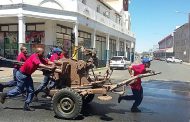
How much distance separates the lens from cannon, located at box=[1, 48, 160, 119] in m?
8.45

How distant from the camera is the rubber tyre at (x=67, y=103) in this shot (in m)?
8.35

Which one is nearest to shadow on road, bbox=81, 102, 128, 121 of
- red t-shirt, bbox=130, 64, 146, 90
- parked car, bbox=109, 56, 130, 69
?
red t-shirt, bbox=130, 64, 146, 90

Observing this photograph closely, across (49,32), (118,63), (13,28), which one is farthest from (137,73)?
(118,63)

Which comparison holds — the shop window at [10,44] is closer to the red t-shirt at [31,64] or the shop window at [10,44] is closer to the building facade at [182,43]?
the red t-shirt at [31,64]

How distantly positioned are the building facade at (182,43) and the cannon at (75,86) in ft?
295

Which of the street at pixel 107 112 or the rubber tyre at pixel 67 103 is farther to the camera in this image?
the street at pixel 107 112

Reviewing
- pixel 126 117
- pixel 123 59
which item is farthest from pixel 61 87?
pixel 123 59

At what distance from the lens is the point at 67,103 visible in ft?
28.0

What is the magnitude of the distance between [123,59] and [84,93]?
30463 mm

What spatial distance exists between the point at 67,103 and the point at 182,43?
101764 millimetres

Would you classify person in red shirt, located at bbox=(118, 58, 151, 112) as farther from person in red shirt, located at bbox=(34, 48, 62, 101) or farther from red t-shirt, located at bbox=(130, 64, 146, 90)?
person in red shirt, located at bbox=(34, 48, 62, 101)

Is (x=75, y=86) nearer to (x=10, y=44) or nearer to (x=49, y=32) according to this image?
(x=49, y=32)

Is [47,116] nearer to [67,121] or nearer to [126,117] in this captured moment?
[67,121]

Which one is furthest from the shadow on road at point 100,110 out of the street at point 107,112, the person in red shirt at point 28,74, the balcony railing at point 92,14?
→ the balcony railing at point 92,14
